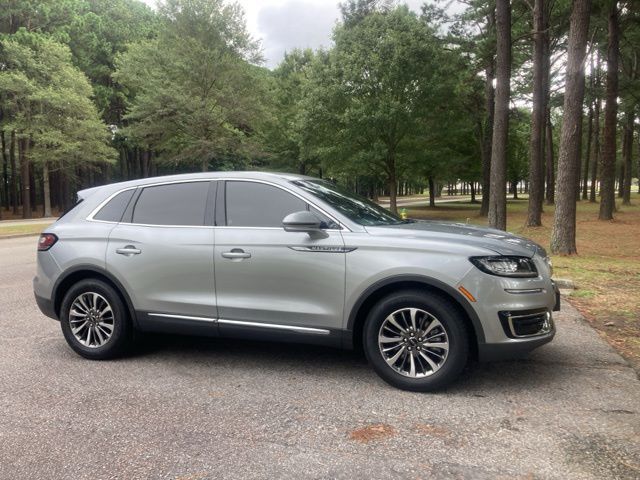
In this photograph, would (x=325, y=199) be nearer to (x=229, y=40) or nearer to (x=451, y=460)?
(x=451, y=460)

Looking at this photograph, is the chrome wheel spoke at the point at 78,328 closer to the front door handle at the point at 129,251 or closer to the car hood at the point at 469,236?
the front door handle at the point at 129,251

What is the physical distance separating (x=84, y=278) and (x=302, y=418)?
2.77m

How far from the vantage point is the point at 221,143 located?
27.9 metres

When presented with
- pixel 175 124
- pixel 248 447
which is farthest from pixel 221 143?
pixel 248 447

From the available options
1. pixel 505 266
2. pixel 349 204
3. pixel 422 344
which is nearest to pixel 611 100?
pixel 349 204

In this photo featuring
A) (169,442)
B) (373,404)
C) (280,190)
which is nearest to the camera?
(169,442)

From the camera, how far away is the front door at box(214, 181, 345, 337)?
404cm

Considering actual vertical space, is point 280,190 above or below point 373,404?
above

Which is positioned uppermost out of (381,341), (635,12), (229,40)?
(229,40)

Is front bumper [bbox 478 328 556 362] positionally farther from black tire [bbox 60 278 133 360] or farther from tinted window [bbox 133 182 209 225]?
black tire [bbox 60 278 133 360]

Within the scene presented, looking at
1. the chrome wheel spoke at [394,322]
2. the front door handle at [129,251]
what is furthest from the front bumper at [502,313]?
the front door handle at [129,251]

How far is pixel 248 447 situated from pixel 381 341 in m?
1.36

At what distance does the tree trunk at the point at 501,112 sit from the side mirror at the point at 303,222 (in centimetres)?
1137

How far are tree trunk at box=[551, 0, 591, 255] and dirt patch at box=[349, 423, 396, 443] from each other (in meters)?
9.55
